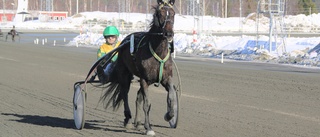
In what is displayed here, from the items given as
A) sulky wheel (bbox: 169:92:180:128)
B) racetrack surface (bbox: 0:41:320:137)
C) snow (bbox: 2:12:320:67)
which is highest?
snow (bbox: 2:12:320:67)

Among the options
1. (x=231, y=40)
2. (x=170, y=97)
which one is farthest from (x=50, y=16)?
(x=170, y=97)

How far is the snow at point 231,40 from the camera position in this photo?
89.6 ft

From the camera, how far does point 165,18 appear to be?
7230 mm

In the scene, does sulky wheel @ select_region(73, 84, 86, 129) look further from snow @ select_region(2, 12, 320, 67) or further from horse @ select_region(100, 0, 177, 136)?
snow @ select_region(2, 12, 320, 67)

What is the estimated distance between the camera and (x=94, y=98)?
502 inches

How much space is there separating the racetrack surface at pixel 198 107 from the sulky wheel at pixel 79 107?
155 mm

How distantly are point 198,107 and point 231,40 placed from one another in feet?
92.9

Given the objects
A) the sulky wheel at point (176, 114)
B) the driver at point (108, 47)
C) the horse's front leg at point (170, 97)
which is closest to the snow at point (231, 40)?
the driver at point (108, 47)

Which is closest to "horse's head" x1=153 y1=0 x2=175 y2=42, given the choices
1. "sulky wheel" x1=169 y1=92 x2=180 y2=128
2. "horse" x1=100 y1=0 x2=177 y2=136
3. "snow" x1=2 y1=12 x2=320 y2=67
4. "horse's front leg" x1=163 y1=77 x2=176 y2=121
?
"horse" x1=100 y1=0 x2=177 y2=136

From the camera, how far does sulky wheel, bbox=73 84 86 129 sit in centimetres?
842

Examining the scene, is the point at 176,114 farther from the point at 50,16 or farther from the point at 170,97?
the point at 50,16

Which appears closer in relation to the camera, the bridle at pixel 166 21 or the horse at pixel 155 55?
the bridle at pixel 166 21

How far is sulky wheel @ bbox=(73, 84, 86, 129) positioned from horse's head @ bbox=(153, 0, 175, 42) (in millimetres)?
1832

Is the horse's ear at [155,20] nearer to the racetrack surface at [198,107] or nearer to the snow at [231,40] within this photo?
the racetrack surface at [198,107]
